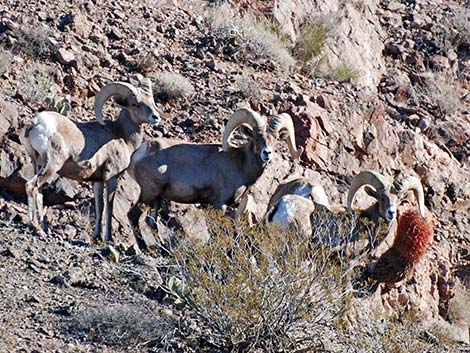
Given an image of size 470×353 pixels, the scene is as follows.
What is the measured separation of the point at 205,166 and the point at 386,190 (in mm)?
2161

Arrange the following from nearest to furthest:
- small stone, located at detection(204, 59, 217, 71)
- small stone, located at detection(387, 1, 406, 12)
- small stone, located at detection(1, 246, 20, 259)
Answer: small stone, located at detection(1, 246, 20, 259)
small stone, located at detection(204, 59, 217, 71)
small stone, located at detection(387, 1, 406, 12)

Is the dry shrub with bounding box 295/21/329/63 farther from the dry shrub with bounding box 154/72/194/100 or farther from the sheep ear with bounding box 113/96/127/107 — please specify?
the sheep ear with bounding box 113/96/127/107

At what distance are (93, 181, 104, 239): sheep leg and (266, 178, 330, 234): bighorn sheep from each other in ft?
6.21

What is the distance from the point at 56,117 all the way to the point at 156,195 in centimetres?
158

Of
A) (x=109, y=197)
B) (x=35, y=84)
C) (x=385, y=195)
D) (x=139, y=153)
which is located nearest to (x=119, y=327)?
(x=109, y=197)

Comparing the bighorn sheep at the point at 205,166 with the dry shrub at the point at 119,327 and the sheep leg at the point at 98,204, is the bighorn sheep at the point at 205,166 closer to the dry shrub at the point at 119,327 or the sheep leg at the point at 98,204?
the sheep leg at the point at 98,204

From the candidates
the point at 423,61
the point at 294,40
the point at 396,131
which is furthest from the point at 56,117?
the point at 423,61

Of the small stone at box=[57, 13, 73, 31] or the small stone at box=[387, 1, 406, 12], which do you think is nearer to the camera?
the small stone at box=[57, 13, 73, 31]

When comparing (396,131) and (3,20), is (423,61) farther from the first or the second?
(3,20)

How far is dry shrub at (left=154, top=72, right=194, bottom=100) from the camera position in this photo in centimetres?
1566

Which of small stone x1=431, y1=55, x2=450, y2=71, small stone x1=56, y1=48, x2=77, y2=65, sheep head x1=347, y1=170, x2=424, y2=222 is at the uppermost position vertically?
sheep head x1=347, y1=170, x2=424, y2=222

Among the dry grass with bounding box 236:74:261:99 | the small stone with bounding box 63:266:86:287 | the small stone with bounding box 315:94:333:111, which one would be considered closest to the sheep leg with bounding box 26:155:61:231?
the small stone with bounding box 63:266:86:287

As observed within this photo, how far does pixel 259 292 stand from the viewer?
9195 millimetres

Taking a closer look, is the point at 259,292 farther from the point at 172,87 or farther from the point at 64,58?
the point at 64,58
